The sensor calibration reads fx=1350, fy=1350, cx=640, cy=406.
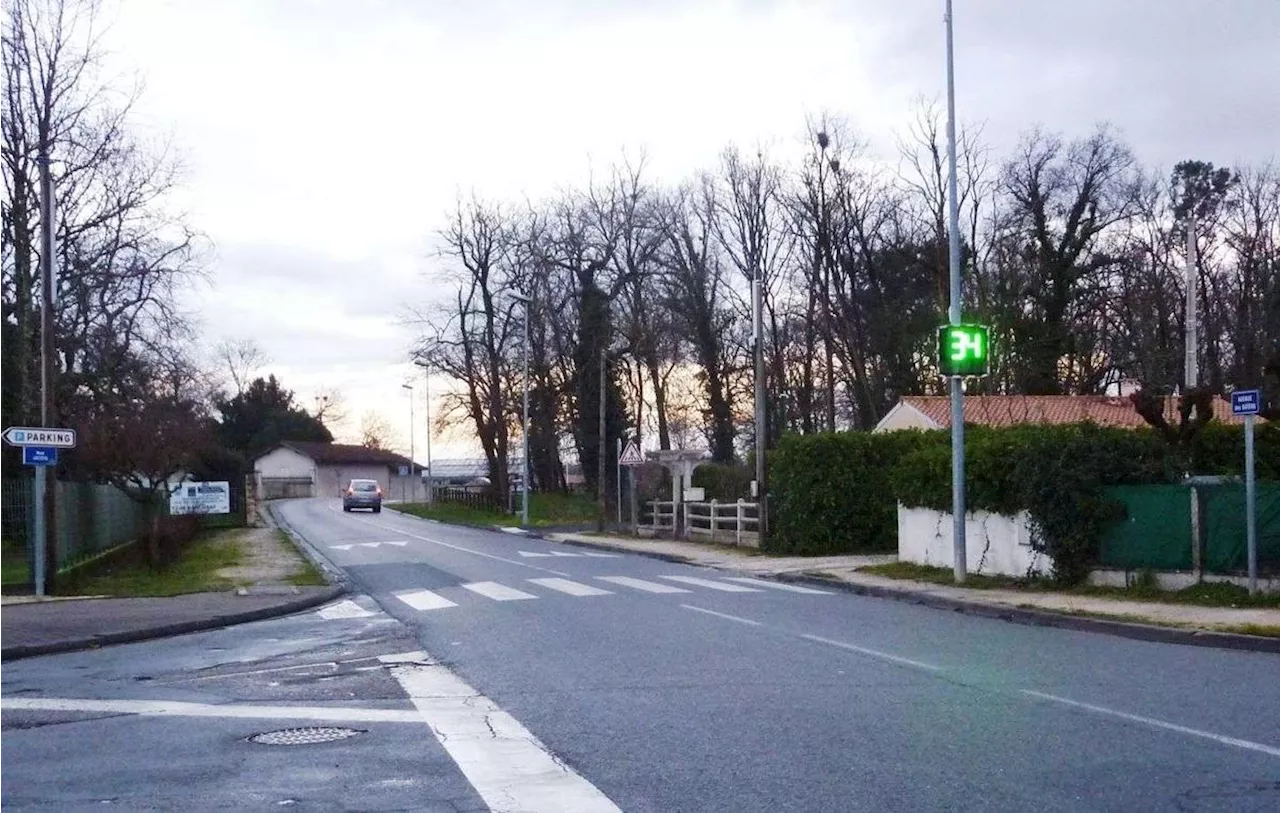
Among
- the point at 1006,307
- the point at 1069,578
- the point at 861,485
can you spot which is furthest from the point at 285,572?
the point at 1006,307

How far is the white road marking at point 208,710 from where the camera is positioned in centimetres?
1027

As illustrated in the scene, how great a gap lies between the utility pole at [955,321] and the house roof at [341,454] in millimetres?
100533

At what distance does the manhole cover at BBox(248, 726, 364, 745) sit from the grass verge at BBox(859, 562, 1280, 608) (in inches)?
473

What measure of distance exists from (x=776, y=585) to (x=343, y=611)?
7838 mm

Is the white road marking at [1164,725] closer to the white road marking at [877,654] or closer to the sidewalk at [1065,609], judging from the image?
the white road marking at [877,654]

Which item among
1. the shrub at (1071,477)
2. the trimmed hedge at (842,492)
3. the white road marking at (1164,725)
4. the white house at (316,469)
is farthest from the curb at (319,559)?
the white house at (316,469)

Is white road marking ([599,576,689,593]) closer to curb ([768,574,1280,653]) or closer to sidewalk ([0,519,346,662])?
curb ([768,574,1280,653])

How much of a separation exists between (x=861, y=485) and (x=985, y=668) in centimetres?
1826

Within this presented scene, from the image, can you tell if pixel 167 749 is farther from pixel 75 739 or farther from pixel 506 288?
pixel 506 288

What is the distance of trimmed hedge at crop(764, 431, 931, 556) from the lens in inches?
1194

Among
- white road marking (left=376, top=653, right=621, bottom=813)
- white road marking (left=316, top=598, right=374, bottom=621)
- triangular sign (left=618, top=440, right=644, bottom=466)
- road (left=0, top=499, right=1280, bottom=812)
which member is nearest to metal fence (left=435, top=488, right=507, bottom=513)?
triangular sign (left=618, top=440, right=644, bottom=466)

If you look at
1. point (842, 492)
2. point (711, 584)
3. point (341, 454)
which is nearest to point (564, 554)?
point (842, 492)

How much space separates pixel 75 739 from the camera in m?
9.59

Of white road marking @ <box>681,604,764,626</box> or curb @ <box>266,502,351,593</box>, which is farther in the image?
curb @ <box>266,502,351,593</box>
